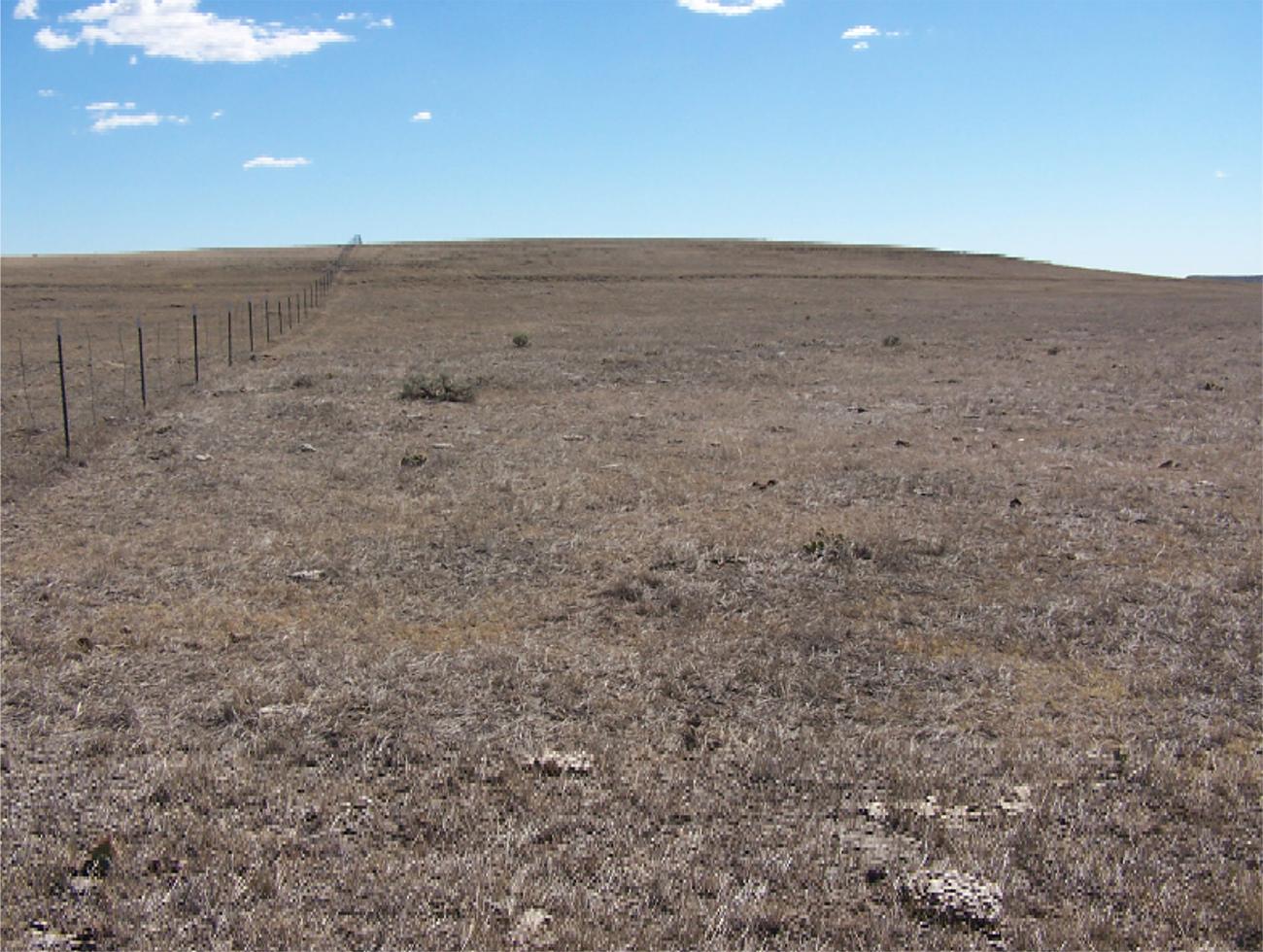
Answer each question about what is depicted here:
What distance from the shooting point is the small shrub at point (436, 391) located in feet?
52.1

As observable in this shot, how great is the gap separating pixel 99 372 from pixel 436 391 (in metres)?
7.85

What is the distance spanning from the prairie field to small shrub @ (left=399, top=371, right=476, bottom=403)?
1388 mm

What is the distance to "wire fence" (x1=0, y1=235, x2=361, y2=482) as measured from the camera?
12500 mm

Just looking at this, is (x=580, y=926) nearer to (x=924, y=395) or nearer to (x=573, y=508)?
(x=573, y=508)

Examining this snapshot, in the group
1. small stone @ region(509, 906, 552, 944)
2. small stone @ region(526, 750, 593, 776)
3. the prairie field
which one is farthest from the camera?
small stone @ region(526, 750, 593, 776)

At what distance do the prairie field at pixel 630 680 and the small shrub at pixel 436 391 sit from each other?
139cm

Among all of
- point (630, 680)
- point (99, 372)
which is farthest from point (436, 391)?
point (630, 680)

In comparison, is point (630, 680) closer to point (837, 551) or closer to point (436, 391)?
point (837, 551)

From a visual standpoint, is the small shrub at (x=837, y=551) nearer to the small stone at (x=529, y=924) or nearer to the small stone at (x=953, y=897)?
the small stone at (x=953, y=897)

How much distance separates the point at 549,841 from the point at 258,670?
2380mm

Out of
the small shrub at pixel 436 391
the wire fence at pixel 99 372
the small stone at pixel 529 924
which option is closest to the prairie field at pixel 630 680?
the small stone at pixel 529 924

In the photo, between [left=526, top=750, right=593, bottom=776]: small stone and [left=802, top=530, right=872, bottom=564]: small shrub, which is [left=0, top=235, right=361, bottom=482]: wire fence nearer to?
[left=802, top=530, right=872, bottom=564]: small shrub

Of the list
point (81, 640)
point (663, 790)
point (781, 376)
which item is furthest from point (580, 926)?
point (781, 376)

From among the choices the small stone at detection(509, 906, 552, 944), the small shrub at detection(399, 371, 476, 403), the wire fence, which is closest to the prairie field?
the small stone at detection(509, 906, 552, 944)
